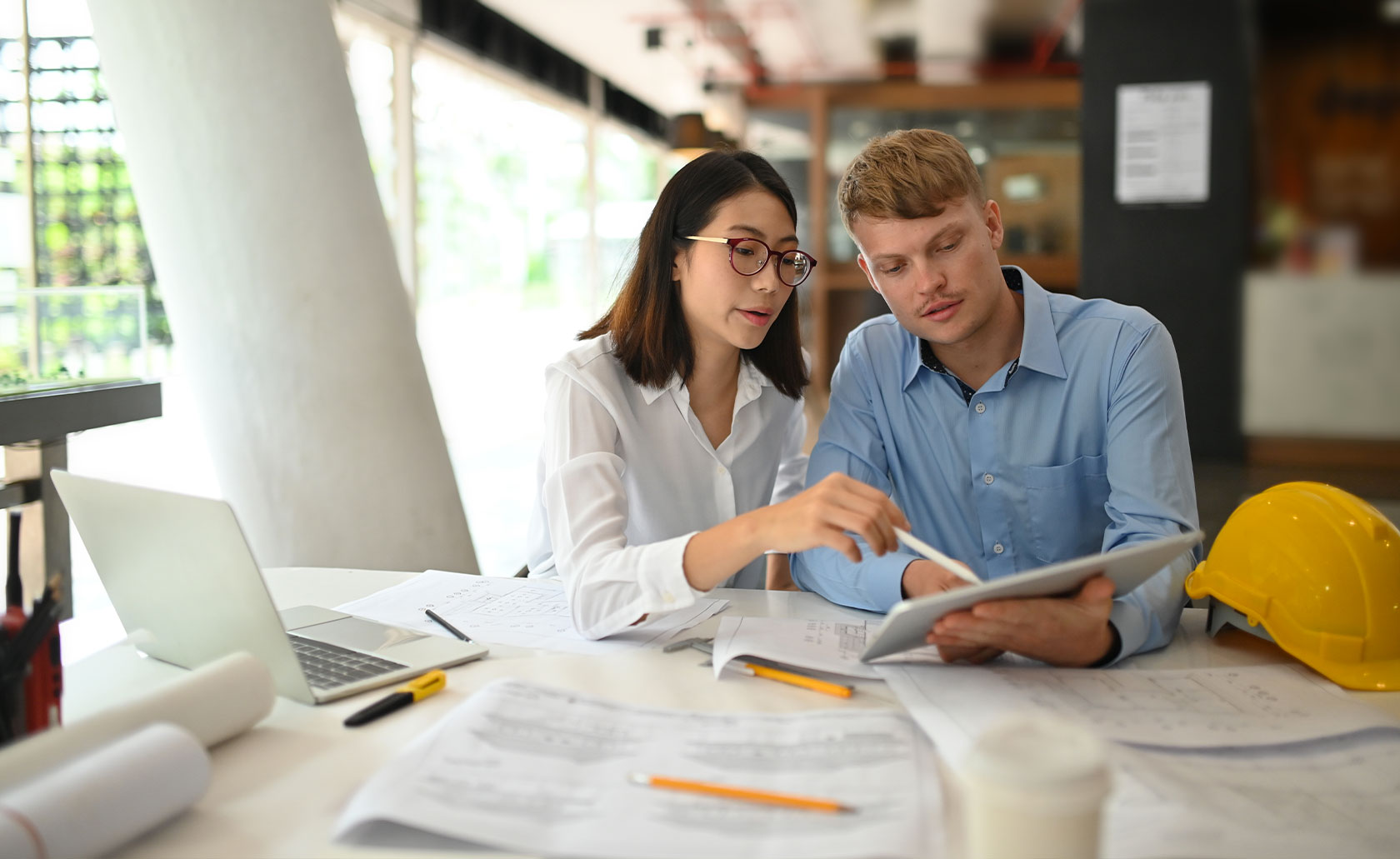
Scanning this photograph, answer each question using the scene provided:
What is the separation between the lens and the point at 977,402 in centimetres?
179

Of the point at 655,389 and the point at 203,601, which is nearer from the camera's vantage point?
the point at 203,601

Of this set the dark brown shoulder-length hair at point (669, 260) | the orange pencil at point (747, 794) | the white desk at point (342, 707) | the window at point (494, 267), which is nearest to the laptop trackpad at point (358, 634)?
the white desk at point (342, 707)

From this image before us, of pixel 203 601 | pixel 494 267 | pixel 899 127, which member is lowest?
pixel 203 601

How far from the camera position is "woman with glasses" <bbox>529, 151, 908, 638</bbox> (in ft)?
5.16

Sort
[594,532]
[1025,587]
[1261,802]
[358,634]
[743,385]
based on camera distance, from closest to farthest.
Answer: [1261,802]
[1025,587]
[358,634]
[594,532]
[743,385]

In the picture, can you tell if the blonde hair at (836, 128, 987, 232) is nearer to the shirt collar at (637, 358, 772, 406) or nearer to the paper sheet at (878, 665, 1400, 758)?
the shirt collar at (637, 358, 772, 406)

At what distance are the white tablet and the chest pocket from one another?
0.52 meters

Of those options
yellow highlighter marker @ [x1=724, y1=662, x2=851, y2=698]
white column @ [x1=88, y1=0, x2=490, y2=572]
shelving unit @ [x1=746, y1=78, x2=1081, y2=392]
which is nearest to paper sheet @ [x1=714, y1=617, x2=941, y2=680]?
yellow highlighter marker @ [x1=724, y1=662, x2=851, y2=698]

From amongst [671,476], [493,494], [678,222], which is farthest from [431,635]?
[493,494]

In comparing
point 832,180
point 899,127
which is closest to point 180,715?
point 832,180

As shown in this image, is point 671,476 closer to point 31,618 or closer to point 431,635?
point 431,635

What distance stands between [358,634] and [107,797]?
58cm

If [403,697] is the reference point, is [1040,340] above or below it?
above

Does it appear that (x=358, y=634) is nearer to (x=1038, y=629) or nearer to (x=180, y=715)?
(x=180, y=715)
